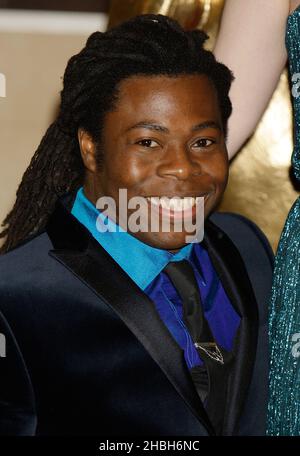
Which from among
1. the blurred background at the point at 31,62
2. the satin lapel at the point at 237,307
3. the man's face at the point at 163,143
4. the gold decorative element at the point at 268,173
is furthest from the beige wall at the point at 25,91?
the man's face at the point at 163,143

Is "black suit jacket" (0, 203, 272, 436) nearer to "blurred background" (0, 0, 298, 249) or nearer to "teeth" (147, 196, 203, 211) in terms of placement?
"teeth" (147, 196, 203, 211)

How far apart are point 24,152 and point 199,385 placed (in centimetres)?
144

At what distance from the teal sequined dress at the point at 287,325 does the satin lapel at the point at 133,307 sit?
5.6 inches

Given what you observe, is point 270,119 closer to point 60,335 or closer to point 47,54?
point 60,335

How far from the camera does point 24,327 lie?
118 centimetres

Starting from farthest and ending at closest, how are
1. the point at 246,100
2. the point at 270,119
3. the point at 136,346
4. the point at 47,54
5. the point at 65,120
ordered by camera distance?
the point at 47,54, the point at 270,119, the point at 246,100, the point at 65,120, the point at 136,346

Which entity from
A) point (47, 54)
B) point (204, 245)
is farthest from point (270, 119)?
point (47, 54)

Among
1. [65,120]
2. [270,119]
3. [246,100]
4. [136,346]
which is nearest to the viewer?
[136,346]

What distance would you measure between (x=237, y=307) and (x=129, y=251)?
20cm

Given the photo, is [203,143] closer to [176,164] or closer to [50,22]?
[176,164]

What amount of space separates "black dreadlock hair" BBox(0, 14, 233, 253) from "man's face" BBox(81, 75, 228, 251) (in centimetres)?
2

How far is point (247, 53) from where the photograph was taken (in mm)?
1484

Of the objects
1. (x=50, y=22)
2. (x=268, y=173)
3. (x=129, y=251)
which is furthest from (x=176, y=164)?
(x=50, y=22)

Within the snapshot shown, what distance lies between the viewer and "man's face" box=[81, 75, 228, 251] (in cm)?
118
